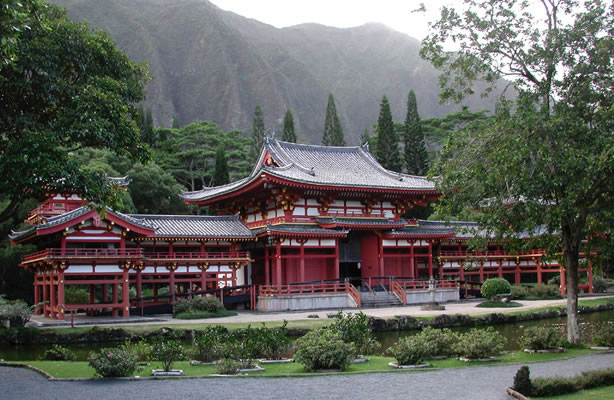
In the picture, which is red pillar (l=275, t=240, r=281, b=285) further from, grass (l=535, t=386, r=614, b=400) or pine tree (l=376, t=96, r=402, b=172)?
pine tree (l=376, t=96, r=402, b=172)

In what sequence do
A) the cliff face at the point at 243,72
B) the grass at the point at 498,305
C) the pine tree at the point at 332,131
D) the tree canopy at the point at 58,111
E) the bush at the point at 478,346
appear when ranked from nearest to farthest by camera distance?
the tree canopy at the point at 58,111 < the bush at the point at 478,346 < the grass at the point at 498,305 < the pine tree at the point at 332,131 < the cliff face at the point at 243,72

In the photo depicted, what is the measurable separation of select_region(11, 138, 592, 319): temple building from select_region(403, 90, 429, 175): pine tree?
2113cm

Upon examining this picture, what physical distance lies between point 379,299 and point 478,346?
21.4 m

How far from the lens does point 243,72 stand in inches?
5527

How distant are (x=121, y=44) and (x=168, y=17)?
63.9 ft

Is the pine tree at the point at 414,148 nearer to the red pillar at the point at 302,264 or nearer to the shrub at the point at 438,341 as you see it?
the red pillar at the point at 302,264

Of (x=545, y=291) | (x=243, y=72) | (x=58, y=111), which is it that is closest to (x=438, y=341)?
(x=58, y=111)

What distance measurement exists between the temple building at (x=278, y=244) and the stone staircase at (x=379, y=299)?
9 centimetres

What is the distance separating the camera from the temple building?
31.0 m

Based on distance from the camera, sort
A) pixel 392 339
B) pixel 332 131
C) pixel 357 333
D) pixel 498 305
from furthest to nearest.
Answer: pixel 332 131, pixel 498 305, pixel 392 339, pixel 357 333

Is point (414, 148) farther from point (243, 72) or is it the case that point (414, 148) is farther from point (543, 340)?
point (243, 72)

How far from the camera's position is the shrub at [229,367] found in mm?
14555

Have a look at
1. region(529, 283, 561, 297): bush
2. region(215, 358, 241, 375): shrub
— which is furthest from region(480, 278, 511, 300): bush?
region(215, 358, 241, 375): shrub

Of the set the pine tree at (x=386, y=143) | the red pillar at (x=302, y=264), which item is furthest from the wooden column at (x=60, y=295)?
the pine tree at (x=386, y=143)
